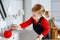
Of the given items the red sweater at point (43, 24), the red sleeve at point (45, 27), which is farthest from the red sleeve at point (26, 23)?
the red sleeve at point (45, 27)

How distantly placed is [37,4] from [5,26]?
12.1 inches

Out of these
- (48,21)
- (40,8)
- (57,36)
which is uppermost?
(40,8)

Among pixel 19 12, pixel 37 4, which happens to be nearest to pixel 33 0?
pixel 37 4

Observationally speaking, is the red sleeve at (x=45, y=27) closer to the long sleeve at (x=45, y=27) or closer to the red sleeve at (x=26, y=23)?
the long sleeve at (x=45, y=27)

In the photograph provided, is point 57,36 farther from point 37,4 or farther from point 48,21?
point 37,4

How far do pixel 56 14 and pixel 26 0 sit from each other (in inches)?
10.6

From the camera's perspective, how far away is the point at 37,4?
4.21 feet

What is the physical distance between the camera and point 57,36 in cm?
129

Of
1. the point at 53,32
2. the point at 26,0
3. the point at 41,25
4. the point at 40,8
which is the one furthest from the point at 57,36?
the point at 26,0

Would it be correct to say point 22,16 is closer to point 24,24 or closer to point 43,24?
point 24,24

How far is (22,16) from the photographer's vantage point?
4.19ft

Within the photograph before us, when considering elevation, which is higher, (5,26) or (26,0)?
(26,0)

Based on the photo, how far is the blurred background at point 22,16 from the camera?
4.12 ft

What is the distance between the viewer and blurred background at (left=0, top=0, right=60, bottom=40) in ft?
4.12
